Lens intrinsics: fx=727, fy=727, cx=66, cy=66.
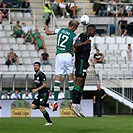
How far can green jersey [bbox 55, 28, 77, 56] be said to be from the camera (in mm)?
18609

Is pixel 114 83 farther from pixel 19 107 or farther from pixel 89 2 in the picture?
pixel 89 2

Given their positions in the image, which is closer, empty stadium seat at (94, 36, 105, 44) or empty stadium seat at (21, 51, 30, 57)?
empty stadium seat at (21, 51, 30, 57)

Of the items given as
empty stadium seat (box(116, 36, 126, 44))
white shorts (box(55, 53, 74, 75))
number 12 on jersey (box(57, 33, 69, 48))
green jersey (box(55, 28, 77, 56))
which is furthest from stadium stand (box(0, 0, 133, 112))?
number 12 on jersey (box(57, 33, 69, 48))

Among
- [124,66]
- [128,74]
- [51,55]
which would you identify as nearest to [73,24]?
[128,74]

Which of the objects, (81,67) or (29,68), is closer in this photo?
(81,67)

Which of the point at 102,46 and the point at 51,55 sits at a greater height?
the point at 102,46

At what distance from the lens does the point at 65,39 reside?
18.7 m

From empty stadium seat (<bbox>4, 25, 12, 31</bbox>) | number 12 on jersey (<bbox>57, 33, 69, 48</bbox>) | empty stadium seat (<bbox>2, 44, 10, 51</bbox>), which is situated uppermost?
number 12 on jersey (<bbox>57, 33, 69, 48</bbox>)

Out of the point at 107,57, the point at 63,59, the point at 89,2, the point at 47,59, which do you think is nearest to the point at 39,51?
the point at 47,59

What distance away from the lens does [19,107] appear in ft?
104

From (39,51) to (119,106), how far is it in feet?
15.9

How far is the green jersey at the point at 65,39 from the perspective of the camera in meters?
18.6

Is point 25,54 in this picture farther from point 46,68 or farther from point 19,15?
point 19,15

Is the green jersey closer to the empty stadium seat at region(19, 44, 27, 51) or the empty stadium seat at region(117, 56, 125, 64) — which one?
the empty stadium seat at region(19, 44, 27, 51)
